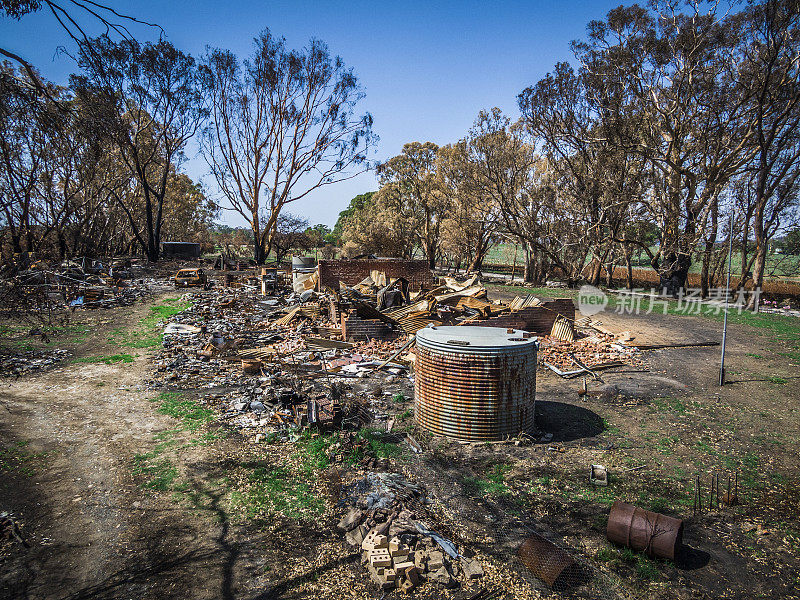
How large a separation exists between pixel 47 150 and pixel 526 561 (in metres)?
26.3

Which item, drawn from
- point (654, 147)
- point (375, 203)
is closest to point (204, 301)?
point (654, 147)

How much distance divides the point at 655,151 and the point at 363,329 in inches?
633

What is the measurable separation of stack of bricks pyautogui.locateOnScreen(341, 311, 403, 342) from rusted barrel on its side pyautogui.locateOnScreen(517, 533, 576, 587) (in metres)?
7.81

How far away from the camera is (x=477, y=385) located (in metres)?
5.48

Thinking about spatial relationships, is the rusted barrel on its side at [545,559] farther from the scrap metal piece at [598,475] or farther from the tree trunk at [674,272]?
the tree trunk at [674,272]

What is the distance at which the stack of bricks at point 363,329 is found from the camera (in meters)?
11.2

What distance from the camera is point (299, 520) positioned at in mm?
4176

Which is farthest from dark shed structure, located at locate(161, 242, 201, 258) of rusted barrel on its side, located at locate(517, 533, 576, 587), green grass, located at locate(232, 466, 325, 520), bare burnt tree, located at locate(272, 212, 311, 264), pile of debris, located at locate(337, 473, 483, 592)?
rusted barrel on its side, located at locate(517, 533, 576, 587)

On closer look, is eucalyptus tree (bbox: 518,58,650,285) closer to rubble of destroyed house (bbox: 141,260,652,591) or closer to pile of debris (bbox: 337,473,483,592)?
rubble of destroyed house (bbox: 141,260,652,591)

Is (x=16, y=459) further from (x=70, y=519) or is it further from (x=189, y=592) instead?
(x=189, y=592)

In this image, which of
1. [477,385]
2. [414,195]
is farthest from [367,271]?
[414,195]

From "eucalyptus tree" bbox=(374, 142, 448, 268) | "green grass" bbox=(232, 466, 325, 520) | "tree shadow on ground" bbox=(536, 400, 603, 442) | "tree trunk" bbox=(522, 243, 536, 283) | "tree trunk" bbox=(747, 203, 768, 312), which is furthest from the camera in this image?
"eucalyptus tree" bbox=(374, 142, 448, 268)

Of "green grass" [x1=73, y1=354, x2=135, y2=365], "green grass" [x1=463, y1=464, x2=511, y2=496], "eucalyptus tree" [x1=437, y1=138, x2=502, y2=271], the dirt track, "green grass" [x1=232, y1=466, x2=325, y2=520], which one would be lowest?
the dirt track

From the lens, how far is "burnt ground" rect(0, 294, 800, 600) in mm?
3432
